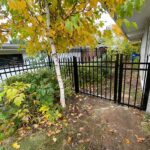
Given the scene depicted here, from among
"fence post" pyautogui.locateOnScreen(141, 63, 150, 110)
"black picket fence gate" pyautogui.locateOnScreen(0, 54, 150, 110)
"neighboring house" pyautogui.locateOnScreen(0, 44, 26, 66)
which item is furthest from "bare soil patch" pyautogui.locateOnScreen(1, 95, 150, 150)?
"neighboring house" pyautogui.locateOnScreen(0, 44, 26, 66)

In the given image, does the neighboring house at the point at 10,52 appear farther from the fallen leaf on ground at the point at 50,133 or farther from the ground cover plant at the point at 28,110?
the fallen leaf on ground at the point at 50,133

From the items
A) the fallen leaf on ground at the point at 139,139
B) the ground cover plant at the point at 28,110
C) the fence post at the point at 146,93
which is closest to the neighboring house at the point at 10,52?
the ground cover plant at the point at 28,110

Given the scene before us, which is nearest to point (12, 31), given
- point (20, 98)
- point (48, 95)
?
point (20, 98)

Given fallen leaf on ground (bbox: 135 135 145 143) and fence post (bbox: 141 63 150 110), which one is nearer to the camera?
fallen leaf on ground (bbox: 135 135 145 143)

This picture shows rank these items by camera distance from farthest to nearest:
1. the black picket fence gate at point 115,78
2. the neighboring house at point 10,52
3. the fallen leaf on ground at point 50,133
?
the neighboring house at point 10,52 < the black picket fence gate at point 115,78 < the fallen leaf on ground at point 50,133

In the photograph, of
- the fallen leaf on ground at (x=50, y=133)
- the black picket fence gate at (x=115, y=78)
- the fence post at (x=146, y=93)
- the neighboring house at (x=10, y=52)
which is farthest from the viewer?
the neighboring house at (x=10, y=52)

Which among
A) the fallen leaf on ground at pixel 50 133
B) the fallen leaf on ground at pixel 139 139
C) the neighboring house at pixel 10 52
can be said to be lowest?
the fallen leaf on ground at pixel 50 133

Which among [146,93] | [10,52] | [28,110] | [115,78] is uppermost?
[10,52]

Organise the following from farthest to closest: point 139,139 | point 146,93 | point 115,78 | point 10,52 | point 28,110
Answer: point 10,52 → point 115,78 → point 28,110 → point 146,93 → point 139,139

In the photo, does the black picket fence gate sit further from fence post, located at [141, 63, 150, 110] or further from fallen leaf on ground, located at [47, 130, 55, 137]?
fallen leaf on ground, located at [47, 130, 55, 137]

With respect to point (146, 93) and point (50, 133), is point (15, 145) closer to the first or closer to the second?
point (50, 133)

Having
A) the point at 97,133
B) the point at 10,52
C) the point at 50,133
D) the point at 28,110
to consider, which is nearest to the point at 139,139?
the point at 97,133

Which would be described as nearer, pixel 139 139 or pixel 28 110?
pixel 139 139

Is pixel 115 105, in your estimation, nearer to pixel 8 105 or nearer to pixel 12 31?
pixel 8 105
